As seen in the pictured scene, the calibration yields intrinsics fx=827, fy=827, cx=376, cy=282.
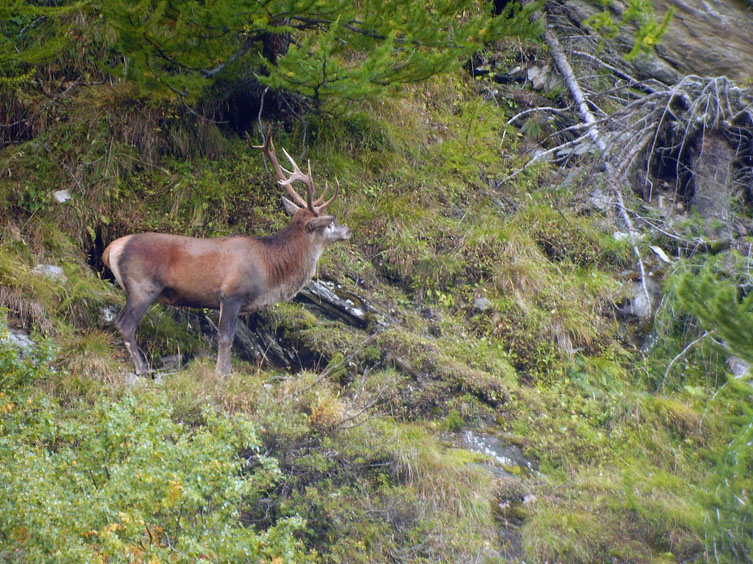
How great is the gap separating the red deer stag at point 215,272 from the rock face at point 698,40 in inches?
263

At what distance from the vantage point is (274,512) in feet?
19.5

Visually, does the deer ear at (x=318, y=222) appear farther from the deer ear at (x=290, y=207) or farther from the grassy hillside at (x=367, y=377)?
the grassy hillside at (x=367, y=377)

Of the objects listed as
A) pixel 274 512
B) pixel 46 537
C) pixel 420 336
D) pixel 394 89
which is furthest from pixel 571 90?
pixel 46 537

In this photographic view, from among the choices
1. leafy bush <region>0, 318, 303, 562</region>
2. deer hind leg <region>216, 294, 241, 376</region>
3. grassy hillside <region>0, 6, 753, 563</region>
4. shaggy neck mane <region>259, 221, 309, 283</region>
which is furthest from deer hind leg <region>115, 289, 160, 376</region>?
leafy bush <region>0, 318, 303, 562</region>

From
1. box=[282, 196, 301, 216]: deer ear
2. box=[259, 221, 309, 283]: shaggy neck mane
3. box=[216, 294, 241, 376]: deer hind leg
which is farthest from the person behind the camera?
box=[282, 196, 301, 216]: deer ear

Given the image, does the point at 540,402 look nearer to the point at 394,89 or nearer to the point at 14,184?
the point at 394,89

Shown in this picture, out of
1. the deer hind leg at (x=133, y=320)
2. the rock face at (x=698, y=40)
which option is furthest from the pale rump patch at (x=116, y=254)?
the rock face at (x=698, y=40)

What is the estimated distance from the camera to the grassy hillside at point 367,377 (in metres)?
4.86

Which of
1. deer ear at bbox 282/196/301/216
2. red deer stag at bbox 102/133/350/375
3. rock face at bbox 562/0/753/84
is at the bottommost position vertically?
red deer stag at bbox 102/133/350/375

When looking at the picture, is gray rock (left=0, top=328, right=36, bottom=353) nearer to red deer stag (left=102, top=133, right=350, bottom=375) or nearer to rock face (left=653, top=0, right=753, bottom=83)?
red deer stag (left=102, top=133, right=350, bottom=375)

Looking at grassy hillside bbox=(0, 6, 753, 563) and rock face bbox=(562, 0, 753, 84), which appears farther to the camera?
rock face bbox=(562, 0, 753, 84)

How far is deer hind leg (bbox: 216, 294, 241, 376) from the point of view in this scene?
23.9 ft

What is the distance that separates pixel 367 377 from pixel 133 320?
218 centimetres

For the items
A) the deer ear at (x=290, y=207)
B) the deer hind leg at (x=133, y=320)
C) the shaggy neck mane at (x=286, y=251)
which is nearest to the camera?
the deer hind leg at (x=133, y=320)
